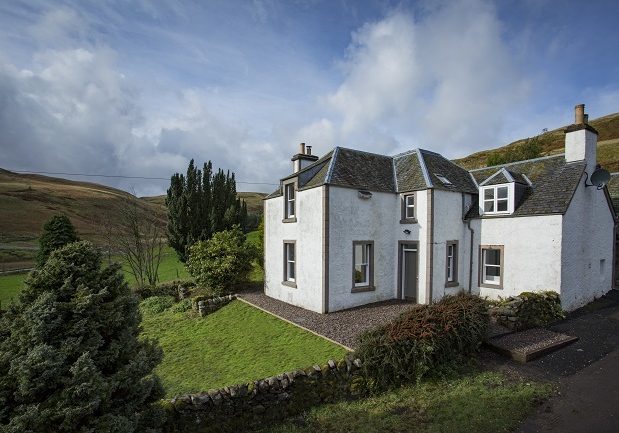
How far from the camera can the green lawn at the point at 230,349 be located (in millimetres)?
9887

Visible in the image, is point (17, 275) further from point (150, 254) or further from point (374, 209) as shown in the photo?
point (374, 209)

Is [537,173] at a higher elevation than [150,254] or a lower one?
higher

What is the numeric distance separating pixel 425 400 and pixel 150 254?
25646mm

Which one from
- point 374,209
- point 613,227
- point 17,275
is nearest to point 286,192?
point 374,209

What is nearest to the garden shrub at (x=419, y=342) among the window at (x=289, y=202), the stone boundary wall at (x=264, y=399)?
the stone boundary wall at (x=264, y=399)

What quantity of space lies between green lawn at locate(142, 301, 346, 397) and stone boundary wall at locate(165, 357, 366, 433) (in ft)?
5.14

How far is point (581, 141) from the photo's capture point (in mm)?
15703

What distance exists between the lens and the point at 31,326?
15.5 feet

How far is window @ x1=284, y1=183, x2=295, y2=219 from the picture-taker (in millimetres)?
17297

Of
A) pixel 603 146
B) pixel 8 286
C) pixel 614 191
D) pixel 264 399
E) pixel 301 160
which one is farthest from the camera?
pixel 603 146

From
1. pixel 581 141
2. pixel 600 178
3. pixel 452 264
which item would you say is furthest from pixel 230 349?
pixel 581 141

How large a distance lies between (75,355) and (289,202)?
13010 mm

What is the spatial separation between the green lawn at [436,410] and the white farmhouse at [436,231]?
21.9ft

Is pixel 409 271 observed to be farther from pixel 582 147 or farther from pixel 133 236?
pixel 133 236
